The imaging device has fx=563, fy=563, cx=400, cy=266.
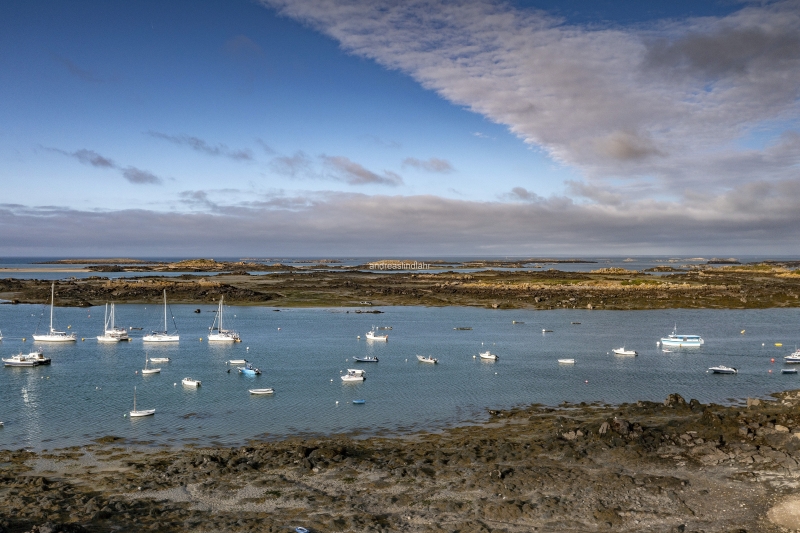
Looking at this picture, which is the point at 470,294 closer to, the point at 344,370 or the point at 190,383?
the point at 344,370

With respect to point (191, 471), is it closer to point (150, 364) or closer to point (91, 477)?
point (91, 477)

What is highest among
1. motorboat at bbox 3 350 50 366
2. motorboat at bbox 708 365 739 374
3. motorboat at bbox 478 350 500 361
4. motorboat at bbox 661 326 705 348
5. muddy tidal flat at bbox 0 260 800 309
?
muddy tidal flat at bbox 0 260 800 309

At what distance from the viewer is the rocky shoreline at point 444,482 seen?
60.9ft

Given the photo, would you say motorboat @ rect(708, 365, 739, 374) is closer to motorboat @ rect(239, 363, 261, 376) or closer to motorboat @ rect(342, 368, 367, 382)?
motorboat @ rect(342, 368, 367, 382)

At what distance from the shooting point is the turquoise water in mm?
32344

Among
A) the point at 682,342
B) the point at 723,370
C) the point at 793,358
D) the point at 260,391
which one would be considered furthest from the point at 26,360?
the point at 793,358

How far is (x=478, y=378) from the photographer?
44.4 m

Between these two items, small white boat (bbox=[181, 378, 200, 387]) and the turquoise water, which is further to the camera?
small white boat (bbox=[181, 378, 200, 387])

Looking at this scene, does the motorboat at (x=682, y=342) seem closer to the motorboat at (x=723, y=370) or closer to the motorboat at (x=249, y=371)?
the motorboat at (x=723, y=370)

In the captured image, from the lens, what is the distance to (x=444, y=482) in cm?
2197

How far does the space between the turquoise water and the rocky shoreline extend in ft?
14.4

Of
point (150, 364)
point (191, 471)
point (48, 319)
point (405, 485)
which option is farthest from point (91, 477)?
point (48, 319)

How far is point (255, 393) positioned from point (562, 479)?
23697 mm

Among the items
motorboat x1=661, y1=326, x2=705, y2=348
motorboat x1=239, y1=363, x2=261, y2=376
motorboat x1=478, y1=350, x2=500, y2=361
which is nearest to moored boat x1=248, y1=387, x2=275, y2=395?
motorboat x1=239, y1=363, x2=261, y2=376
